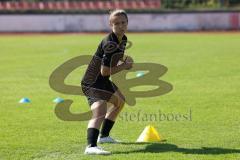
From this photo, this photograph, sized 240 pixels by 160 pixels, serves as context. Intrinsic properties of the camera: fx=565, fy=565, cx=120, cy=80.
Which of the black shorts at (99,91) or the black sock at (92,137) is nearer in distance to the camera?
the black sock at (92,137)

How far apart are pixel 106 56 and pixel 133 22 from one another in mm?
33898

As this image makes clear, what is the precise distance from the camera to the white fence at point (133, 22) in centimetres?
4056

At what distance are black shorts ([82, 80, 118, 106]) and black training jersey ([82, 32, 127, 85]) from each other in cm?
6

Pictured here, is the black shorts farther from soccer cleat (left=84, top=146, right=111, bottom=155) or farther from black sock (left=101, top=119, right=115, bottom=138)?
soccer cleat (left=84, top=146, right=111, bottom=155)

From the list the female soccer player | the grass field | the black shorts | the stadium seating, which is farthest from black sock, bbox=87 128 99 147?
the stadium seating

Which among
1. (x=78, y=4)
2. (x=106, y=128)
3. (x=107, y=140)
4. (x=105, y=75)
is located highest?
(x=105, y=75)

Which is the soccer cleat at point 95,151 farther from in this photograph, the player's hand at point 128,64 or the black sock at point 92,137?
the player's hand at point 128,64

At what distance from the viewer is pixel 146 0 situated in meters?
48.6

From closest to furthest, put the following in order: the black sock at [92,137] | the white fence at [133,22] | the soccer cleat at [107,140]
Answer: the black sock at [92,137], the soccer cleat at [107,140], the white fence at [133,22]

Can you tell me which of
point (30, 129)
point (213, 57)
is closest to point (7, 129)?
point (30, 129)

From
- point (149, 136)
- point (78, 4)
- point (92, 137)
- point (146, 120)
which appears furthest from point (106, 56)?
point (78, 4)

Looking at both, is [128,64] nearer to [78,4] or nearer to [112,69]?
[112,69]

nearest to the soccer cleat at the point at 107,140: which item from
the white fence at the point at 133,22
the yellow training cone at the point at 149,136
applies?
the yellow training cone at the point at 149,136

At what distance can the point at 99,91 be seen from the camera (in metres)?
7.84
